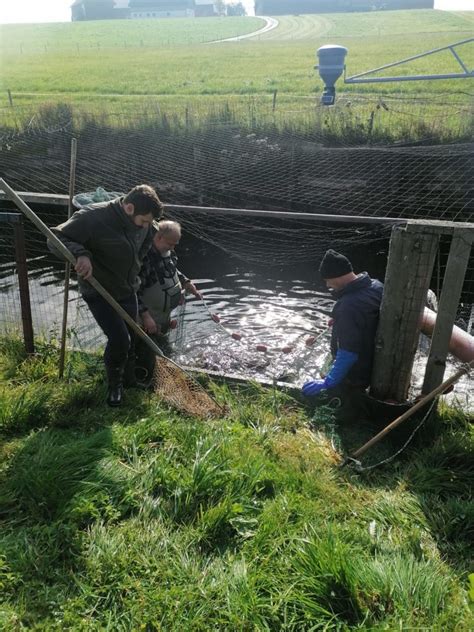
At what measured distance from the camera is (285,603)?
2.09 m

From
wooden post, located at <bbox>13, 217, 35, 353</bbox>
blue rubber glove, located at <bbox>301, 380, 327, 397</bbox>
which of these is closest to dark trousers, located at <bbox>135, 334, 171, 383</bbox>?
wooden post, located at <bbox>13, 217, 35, 353</bbox>

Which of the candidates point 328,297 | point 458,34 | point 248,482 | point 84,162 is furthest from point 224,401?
point 458,34

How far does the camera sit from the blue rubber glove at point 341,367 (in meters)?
3.72

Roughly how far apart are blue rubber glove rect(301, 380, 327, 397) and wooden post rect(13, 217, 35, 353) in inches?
95.9

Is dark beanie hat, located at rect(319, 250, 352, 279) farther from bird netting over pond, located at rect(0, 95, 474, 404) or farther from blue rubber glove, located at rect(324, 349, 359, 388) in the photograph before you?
bird netting over pond, located at rect(0, 95, 474, 404)

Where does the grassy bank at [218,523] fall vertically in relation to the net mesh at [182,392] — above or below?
above

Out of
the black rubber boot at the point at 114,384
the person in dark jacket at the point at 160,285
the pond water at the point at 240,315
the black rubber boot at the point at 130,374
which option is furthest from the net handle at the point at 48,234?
the pond water at the point at 240,315

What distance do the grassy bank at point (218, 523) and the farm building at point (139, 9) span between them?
98.8m

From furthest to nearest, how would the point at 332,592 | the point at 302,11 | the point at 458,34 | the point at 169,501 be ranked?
the point at 302,11 → the point at 458,34 → the point at 169,501 → the point at 332,592

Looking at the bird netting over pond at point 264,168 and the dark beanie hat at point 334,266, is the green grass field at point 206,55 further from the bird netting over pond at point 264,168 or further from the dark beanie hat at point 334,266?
the dark beanie hat at point 334,266

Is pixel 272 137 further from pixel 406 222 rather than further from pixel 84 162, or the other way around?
pixel 406 222

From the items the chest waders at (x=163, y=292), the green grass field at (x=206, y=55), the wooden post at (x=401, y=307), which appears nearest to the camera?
the wooden post at (x=401, y=307)

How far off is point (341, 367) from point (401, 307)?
61 cm

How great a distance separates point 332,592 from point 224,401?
197cm
